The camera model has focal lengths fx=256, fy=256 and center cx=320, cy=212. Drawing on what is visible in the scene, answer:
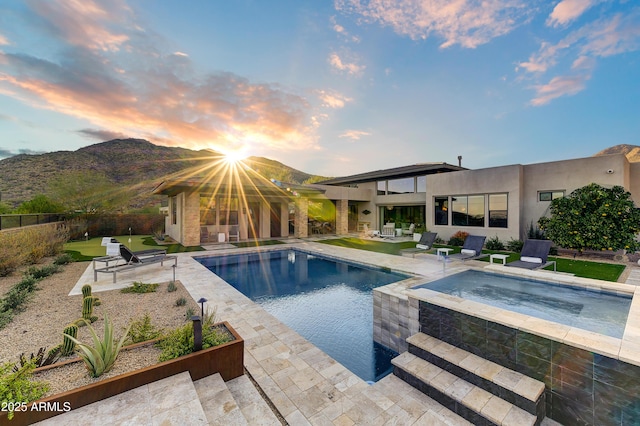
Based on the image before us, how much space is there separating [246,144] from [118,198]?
2460cm

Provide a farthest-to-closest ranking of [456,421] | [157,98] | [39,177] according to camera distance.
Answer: [39,177], [157,98], [456,421]

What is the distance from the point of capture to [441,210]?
16125mm

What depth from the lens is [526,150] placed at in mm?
19422

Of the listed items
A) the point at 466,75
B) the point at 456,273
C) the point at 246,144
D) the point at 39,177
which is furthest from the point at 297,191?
the point at 39,177

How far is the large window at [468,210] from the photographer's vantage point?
14422 mm

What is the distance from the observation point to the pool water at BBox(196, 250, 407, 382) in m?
4.75

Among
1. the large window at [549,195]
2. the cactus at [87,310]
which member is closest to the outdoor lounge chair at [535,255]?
the large window at [549,195]

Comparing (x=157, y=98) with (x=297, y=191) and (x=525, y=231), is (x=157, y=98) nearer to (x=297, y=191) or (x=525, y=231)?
(x=297, y=191)

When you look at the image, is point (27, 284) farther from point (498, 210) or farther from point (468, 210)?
point (498, 210)

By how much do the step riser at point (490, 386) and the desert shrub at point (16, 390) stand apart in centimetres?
442

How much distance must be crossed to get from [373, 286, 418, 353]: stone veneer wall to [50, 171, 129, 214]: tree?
98.1 ft

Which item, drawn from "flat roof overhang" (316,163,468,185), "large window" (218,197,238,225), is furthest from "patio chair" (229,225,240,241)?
"flat roof overhang" (316,163,468,185)

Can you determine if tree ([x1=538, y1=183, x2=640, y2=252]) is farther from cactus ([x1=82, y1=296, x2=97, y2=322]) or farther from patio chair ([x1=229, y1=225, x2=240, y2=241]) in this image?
patio chair ([x1=229, y1=225, x2=240, y2=241])

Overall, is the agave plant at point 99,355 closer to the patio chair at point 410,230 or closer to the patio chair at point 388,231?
the patio chair at point 388,231
